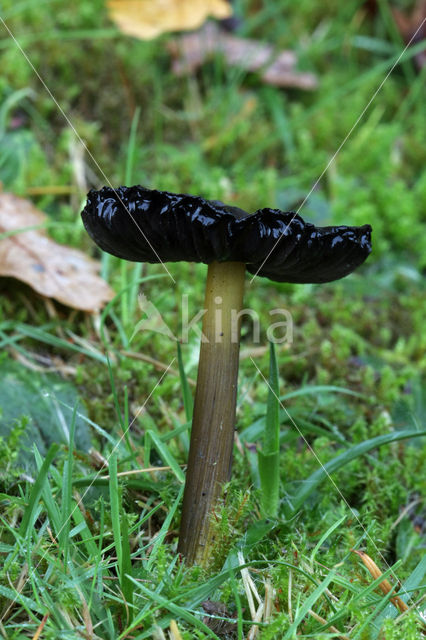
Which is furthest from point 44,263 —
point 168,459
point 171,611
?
point 171,611

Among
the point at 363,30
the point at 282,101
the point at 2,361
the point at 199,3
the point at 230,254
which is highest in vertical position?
the point at 363,30

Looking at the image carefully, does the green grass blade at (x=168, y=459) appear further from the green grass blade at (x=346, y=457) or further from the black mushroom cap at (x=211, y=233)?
the black mushroom cap at (x=211, y=233)

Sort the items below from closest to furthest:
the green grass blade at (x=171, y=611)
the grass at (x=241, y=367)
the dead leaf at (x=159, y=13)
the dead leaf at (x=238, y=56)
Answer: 1. the green grass blade at (x=171, y=611)
2. the grass at (x=241, y=367)
3. the dead leaf at (x=159, y=13)
4. the dead leaf at (x=238, y=56)

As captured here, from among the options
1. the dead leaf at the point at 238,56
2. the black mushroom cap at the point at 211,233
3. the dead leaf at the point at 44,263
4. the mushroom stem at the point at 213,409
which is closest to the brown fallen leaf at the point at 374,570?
the mushroom stem at the point at 213,409

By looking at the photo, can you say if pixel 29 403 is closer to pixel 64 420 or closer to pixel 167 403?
pixel 64 420

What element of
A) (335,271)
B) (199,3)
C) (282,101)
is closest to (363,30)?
(282,101)

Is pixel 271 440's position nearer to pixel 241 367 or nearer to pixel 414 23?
pixel 241 367
